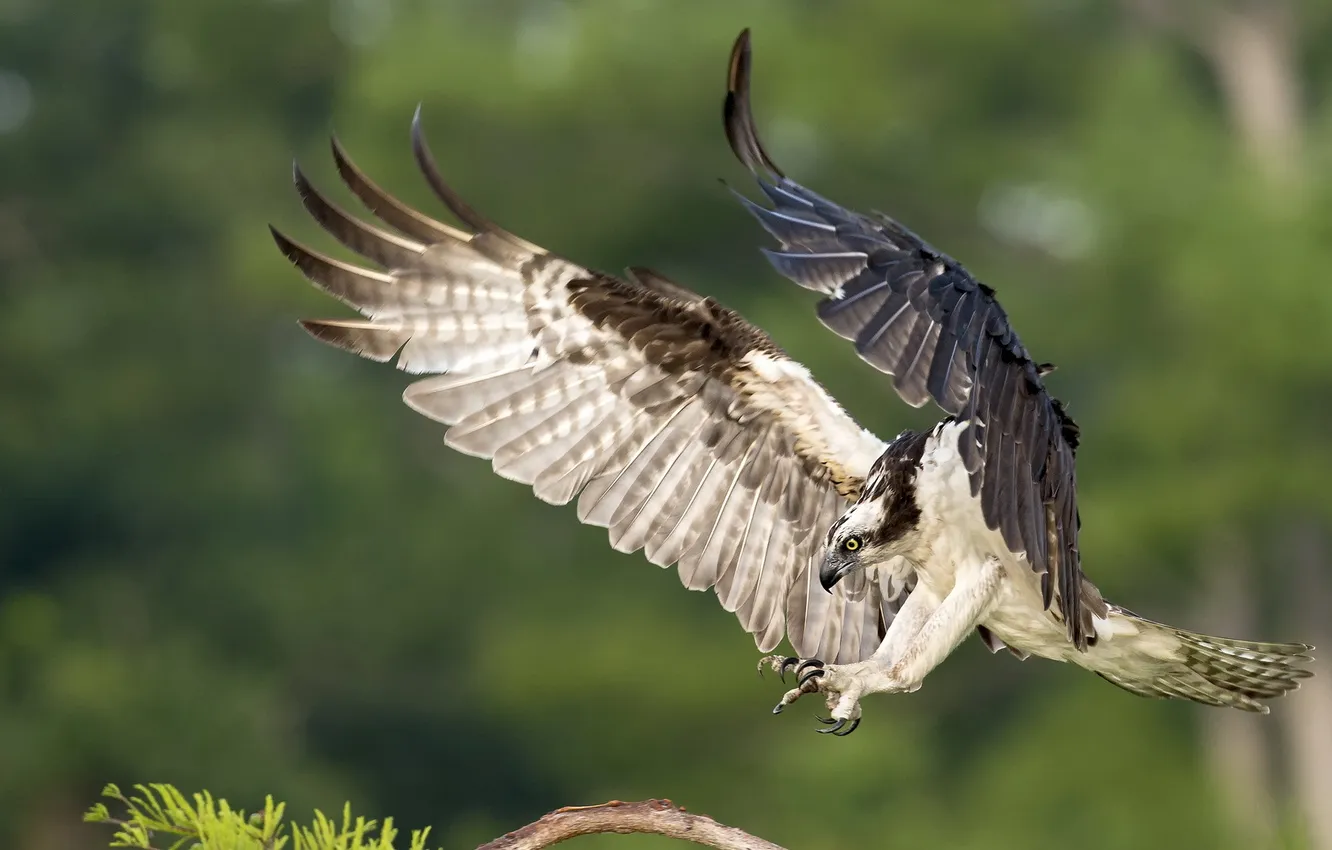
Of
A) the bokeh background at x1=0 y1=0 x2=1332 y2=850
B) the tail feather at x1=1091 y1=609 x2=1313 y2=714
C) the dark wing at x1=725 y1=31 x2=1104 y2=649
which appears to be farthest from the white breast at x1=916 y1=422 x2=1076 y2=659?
the bokeh background at x1=0 y1=0 x2=1332 y2=850

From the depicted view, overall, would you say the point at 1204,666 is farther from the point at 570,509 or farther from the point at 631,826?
the point at 570,509

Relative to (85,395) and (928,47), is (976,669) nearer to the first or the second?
(928,47)

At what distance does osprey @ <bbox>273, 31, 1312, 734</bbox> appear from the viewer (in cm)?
365

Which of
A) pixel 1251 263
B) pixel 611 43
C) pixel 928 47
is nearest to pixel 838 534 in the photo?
pixel 1251 263

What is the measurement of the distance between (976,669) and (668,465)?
11.2m

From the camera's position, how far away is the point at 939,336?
3.47 metres

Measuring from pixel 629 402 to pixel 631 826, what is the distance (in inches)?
57.7

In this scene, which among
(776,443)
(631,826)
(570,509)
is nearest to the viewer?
(631,826)

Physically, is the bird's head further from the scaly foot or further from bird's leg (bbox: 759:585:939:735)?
the scaly foot

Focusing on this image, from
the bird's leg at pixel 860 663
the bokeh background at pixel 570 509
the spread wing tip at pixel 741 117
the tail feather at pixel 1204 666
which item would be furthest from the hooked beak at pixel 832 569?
the bokeh background at pixel 570 509

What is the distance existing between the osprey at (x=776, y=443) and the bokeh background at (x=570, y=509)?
8.15 metres

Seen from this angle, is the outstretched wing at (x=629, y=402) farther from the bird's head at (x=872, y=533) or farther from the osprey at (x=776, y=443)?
the bird's head at (x=872, y=533)

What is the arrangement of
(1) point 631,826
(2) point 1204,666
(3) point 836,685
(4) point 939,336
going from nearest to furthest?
(1) point 631,826 < (4) point 939,336 < (3) point 836,685 < (2) point 1204,666

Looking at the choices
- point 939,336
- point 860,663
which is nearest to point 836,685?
point 860,663
